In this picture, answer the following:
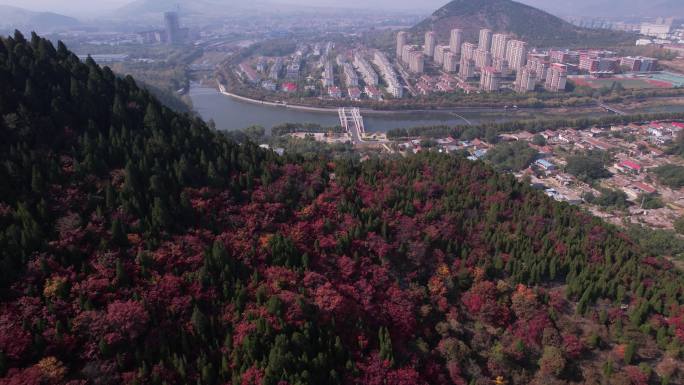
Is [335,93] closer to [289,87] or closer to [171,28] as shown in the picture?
[289,87]

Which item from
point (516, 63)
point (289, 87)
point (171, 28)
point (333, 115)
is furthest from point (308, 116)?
point (171, 28)

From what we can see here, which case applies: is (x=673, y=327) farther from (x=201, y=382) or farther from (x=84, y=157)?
(x=84, y=157)

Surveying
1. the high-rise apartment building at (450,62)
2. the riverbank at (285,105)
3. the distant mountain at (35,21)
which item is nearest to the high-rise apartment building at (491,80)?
the high-rise apartment building at (450,62)

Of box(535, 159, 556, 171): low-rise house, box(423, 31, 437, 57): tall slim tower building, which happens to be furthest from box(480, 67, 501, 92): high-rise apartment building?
box(535, 159, 556, 171): low-rise house

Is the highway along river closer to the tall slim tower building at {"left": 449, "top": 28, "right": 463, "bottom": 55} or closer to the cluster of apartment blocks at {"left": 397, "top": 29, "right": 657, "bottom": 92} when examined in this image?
the cluster of apartment blocks at {"left": 397, "top": 29, "right": 657, "bottom": 92}

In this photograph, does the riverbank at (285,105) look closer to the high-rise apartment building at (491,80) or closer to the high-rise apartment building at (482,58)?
the high-rise apartment building at (491,80)
